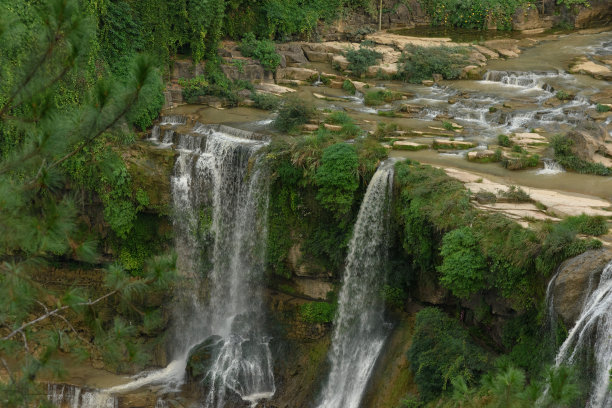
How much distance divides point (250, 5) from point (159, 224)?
12.3 m

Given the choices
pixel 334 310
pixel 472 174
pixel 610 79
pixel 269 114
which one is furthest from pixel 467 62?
pixel 334 310

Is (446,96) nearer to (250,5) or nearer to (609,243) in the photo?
(250,5)

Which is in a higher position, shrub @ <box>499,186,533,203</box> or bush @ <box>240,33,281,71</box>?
bush @ <box>240,33,281,71</box>

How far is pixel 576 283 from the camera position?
1023cm

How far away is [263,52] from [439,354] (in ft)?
50.2

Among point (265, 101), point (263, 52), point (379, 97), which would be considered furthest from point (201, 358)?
point (263, 52)

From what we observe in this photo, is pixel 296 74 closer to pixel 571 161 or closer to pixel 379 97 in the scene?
pixel 379 97

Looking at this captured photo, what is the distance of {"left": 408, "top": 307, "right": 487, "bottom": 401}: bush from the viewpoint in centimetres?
1173

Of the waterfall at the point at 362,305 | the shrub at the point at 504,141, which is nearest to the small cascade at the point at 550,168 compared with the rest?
the shrub at the point at 504,141

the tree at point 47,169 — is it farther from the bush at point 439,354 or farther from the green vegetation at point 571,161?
the green vegetation at point 571,161

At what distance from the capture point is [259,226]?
16.5 meters

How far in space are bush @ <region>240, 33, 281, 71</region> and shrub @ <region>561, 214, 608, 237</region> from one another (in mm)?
14603

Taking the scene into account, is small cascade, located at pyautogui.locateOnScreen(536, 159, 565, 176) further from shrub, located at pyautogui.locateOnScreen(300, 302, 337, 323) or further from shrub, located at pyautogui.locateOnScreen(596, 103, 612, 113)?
shrub, located at pyautogui.locateOnScreen(300, 302, 337, 323)

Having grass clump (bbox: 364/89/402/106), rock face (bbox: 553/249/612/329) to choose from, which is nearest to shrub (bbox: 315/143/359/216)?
rock face (bbox: 553/249/612/329)
